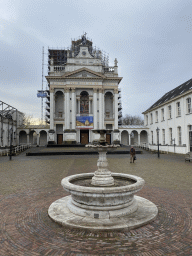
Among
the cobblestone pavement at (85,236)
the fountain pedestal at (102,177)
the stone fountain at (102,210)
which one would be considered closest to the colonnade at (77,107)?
the cobblestone pavement at (85,236)

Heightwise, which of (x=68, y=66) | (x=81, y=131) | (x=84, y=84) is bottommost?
(x=81, y=131)

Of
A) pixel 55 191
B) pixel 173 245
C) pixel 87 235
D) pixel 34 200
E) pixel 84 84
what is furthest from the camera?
pixel 84 84

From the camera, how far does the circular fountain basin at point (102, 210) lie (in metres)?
4.20

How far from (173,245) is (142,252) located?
73 centimetres

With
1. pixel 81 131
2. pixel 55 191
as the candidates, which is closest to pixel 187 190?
pixel 55 191

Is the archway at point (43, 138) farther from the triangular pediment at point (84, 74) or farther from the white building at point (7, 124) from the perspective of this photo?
the triangular pediment at point (84, 74)

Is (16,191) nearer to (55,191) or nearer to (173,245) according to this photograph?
(55,191)

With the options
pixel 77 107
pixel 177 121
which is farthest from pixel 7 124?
pixel 177 121

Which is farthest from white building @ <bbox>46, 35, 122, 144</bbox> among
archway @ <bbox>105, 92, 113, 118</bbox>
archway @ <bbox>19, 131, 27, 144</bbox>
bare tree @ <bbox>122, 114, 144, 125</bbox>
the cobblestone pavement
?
bare tree @ <bbox>122, 114, 144, 125</bbox>

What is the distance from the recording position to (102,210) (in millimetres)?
4512

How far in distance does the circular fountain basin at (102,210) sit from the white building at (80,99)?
31800 millimetres

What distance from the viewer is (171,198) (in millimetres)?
6352

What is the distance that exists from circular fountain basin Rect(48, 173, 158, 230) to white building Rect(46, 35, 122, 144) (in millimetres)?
31800

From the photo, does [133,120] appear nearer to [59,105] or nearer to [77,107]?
[77,107]
